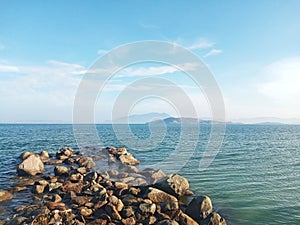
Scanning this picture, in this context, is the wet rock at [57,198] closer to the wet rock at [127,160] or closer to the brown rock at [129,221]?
the brown rock at [129,221]

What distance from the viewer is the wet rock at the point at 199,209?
1394 centimetres

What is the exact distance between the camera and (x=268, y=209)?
52.2 feet

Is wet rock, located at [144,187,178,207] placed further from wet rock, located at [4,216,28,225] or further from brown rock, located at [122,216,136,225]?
wet rock, located at [4,216,28,225]

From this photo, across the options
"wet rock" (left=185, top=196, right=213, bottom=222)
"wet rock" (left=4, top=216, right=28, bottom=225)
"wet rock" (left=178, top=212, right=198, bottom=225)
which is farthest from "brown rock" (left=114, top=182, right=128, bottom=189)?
"wet rock" (left=4, top=216, right=28, bottom=225)

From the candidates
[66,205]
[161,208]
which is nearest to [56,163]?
[66,205]

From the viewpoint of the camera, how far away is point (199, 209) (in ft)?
46.2

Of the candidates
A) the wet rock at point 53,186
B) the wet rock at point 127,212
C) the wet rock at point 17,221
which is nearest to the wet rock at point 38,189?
the wet rock at point 53,186

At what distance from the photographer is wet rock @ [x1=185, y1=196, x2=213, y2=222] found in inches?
549

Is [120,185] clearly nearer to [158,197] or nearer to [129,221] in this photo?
[158,197]

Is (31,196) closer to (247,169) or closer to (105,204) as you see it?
(105,204)

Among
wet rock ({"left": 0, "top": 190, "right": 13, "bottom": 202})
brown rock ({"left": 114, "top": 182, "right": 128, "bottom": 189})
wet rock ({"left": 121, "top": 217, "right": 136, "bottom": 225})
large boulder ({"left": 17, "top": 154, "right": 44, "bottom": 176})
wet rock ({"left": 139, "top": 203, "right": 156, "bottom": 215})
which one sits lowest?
wet rock ({"left": 121, "top": 217, "right": 136, "bottom": 225})

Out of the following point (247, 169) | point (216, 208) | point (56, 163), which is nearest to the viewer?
point (216, 208)

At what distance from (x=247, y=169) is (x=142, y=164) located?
10.8m

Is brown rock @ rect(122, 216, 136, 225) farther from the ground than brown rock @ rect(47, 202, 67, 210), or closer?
closer
